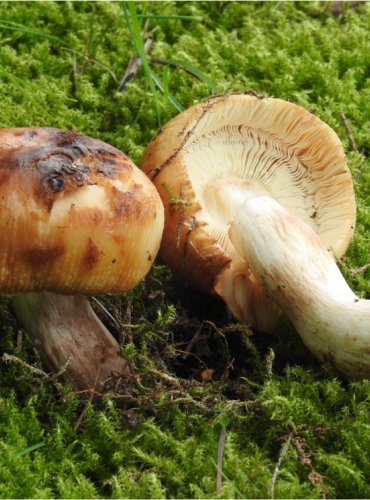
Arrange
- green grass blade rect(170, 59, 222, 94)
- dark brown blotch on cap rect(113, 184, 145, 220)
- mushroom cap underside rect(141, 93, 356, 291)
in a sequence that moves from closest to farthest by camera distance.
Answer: dark brown blotch on cap rect(113, 184, 145, 220), mushroom cap underside rect(141, 93, 356, 291), green grass blade rect(170, 59, 222, 94)

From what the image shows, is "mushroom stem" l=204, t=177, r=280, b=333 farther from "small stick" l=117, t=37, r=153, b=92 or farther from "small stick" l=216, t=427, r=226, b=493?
"small stick" l=117, t=37, r=153, b=92

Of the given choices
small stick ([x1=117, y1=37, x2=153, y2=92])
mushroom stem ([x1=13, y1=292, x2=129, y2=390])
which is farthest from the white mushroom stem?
Result: small stick ([x1=117, y1=37, x2=153, y2=92])

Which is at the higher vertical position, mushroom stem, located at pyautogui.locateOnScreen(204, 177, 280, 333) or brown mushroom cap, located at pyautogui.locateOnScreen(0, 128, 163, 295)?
brown mushroom cap, located at pyautogui.locateOnScreen(0, 128, 163, 295)

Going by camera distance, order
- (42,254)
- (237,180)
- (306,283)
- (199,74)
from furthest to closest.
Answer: (199,74) → (237,180) → (306,283) → (42,254)

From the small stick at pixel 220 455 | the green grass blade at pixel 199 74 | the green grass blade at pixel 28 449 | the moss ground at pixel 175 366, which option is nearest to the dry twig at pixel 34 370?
the moss ground at pixel 175 366

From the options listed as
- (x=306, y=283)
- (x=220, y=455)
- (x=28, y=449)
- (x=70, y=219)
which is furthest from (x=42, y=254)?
(x=306, y=283)

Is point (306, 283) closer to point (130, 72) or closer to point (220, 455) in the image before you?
point (220, 455)

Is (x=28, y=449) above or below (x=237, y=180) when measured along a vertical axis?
below

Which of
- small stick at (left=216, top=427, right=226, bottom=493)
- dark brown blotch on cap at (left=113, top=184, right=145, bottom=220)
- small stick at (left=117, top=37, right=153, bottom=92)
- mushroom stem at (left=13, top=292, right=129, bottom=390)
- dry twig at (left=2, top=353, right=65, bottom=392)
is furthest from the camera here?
small stick at (left=117, top=37, right=153, bottom=92)
